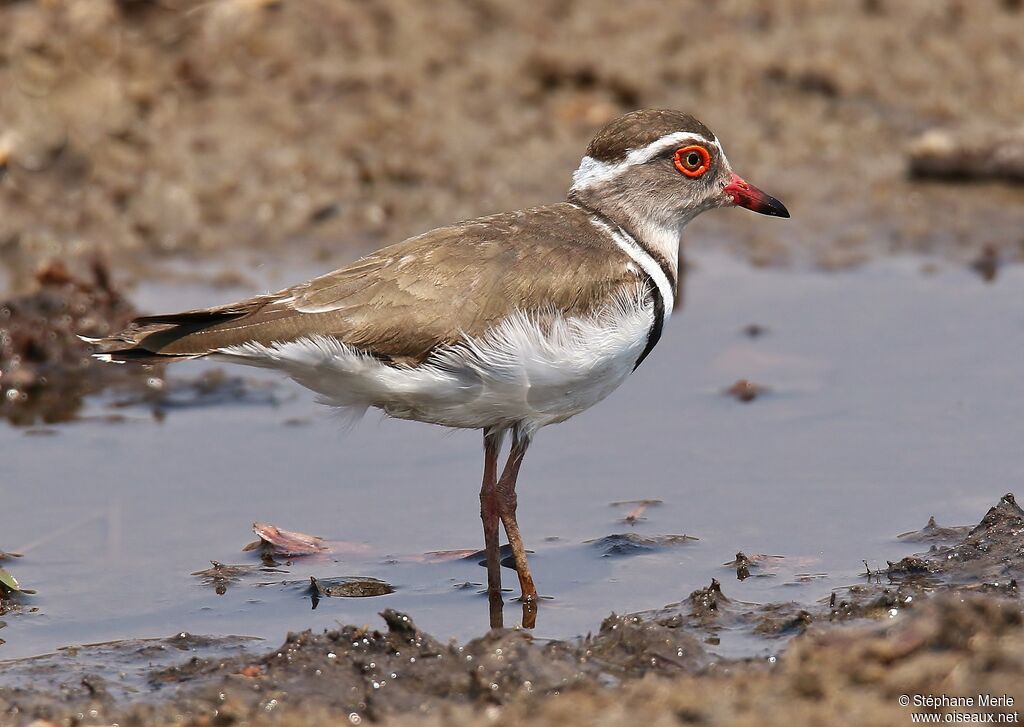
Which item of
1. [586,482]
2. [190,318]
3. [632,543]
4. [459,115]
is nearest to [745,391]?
[586,482]

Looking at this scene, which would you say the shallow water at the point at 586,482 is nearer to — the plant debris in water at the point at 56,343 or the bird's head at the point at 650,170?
the plant debris in water at the point at 56,343

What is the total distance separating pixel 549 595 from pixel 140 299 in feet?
16.0

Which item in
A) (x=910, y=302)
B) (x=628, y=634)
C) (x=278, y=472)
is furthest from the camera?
(x=910, y=302)

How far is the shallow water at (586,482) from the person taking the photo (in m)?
7.52

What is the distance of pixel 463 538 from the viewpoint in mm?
8312

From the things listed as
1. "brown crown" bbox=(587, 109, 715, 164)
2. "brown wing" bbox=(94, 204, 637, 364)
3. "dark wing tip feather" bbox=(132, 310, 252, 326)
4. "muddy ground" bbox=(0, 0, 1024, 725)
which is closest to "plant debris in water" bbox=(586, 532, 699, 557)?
"brown wing" bbox=(94, 204, 637, 364)

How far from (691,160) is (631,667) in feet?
10.6

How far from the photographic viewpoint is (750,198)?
29.0 feet

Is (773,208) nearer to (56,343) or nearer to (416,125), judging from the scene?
(416,125)

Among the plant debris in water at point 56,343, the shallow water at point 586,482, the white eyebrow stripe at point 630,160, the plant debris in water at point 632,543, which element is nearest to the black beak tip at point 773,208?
the white eyebrow stripe at point 630,160

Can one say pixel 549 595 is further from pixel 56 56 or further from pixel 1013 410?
pixel 56 56

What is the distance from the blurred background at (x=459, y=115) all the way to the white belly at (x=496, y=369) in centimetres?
464

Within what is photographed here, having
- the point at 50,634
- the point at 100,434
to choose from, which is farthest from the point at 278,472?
the point at 50,634

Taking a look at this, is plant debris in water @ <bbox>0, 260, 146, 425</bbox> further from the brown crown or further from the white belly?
the brown crown
